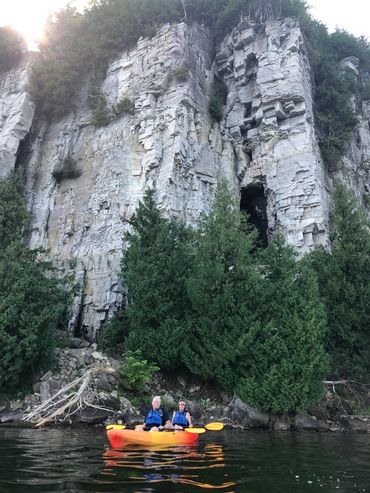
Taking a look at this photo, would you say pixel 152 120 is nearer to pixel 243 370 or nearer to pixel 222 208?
pixel 222 208

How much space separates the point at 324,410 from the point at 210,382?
5.16 m

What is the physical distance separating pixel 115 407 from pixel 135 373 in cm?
183

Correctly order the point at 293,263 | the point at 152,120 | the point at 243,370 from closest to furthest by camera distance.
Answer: the point at 243,370 → the point at 293,263 → the point at 152,120

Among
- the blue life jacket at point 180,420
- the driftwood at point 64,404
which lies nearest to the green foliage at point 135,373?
the driftwood at point 64,404

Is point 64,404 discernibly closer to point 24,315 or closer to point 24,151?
point 24,315

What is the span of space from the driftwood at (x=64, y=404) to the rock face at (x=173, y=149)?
8.47m

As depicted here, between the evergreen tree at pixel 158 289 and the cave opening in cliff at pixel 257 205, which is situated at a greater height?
the cave opening in cliff at pixel 257 205

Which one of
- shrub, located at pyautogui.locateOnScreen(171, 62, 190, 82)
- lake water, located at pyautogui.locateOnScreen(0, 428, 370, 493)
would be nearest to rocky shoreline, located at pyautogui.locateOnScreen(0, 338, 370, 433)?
lake water, located at pyautogui.locateOnScreen(0, 428, 370, 493)

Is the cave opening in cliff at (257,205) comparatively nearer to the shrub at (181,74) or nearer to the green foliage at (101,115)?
the shrub at (181,74)

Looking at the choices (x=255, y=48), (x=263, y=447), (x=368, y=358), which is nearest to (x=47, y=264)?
(x=263, y=447)

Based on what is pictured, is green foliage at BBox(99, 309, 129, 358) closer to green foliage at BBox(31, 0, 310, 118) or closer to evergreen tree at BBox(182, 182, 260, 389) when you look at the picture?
evergreen tree at BBox(182, 182, 260, 389)

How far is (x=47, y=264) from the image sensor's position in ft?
67.0

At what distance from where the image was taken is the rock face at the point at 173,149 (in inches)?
1091

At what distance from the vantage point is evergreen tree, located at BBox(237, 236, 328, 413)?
16.0 m
